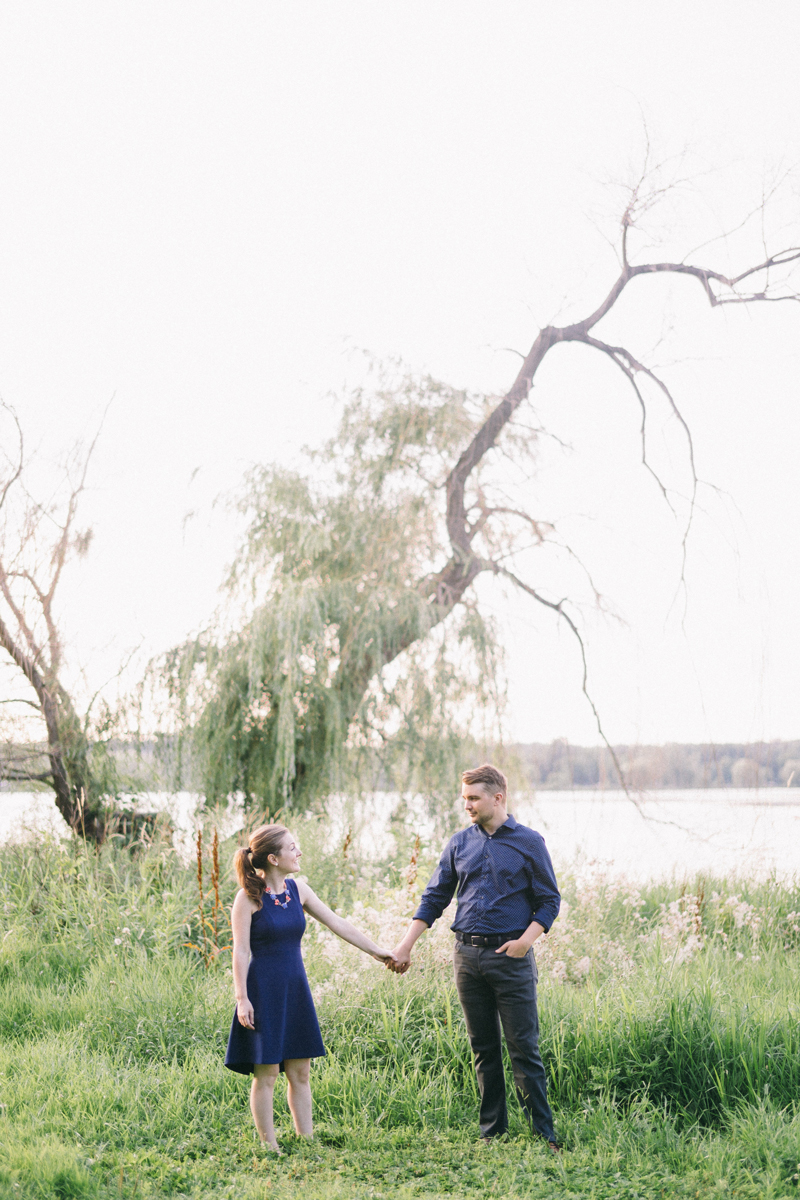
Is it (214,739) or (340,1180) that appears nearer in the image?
(340,1180)

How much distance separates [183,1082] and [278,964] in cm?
103

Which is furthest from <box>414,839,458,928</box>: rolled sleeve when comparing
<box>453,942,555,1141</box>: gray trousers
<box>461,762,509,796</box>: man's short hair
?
<box>461,762,509,796</box>: man's short hair

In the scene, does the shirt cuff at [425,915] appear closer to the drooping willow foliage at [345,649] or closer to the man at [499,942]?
the man at [499,942]

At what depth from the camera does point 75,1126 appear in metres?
4.02

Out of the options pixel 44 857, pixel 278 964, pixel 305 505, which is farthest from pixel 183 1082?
pixel 305 505

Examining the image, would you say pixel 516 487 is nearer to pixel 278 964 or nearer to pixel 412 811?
pixel 412 811

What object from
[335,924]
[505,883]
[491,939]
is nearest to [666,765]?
[505,883]

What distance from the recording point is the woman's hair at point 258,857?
13.1 feet

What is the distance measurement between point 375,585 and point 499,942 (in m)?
5.34

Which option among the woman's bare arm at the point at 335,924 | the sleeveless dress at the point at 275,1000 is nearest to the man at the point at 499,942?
the woman's bare arm at the point at 335,924

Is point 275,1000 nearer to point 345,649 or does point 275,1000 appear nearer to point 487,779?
point 487,779

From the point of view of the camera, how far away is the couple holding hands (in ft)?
12.8

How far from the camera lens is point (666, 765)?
7055mm

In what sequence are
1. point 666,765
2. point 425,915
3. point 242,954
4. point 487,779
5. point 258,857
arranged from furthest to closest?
1. point 666,765
2. point 425,915
3. point 487,779
4. point 258,857
5. point 242,954
